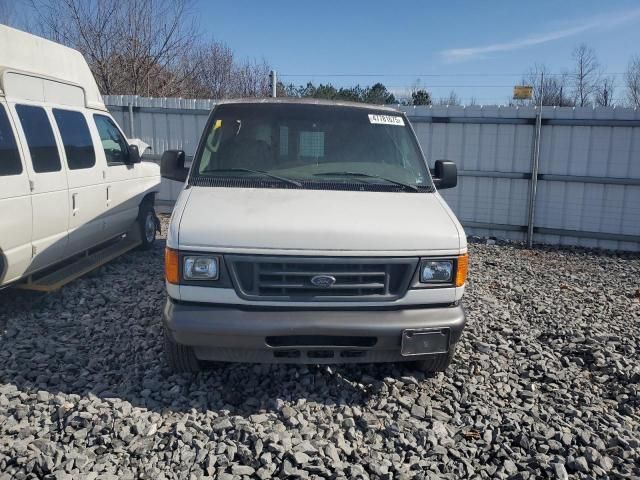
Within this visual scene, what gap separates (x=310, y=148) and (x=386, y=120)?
2.62ft

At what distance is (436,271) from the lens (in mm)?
3441

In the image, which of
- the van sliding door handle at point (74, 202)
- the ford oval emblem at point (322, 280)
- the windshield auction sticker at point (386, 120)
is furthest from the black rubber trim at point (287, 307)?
the van sliding door handle at point (74, 202)

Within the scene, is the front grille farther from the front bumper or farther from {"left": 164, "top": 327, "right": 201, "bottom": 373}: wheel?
{"left": 164, "top": 327, "right": 201, "bottom": 373}: wheel

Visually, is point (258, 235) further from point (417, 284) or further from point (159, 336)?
point (159, 336)

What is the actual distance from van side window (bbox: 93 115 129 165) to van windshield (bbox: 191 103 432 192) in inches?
100

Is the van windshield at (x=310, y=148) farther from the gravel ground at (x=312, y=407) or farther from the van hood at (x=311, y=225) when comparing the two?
the gravel ground at (x=312, y=407)

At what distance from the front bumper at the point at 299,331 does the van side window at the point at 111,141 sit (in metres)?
3.86

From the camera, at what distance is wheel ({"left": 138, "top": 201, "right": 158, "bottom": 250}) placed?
7492 millimetres

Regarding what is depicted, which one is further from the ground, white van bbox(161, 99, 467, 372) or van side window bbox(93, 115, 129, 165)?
van side window bbox(93, 115, 129, 165)

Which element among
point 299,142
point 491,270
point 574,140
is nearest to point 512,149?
point 574,140

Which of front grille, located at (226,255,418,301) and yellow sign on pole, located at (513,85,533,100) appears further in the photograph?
yellow sign on pole, located at (513,85,533,100)

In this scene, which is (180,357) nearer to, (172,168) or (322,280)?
(322,280)

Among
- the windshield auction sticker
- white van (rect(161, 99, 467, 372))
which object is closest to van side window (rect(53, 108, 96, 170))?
white van (rect(161, 99, 467, 372))

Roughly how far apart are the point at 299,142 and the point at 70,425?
268 cm
